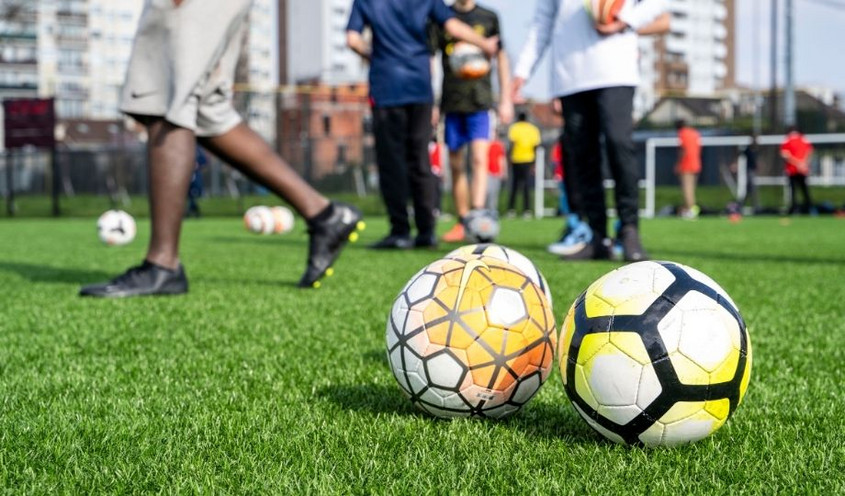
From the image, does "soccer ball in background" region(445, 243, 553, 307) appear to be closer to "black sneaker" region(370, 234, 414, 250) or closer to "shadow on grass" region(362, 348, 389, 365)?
"shadow on grass" region(362, 348, 389, 365)

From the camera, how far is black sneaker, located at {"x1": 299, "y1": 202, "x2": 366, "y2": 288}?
4648 millimetres

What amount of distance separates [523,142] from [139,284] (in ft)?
48.6

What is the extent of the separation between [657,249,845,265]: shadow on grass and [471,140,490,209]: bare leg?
161 cm

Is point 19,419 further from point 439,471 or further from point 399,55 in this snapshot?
point 399,55

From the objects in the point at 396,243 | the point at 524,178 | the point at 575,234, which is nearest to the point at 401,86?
the point at 396,243

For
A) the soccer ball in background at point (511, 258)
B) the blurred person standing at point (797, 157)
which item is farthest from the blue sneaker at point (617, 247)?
the blurred person standing at point (797, 157)

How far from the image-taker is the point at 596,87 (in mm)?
5832

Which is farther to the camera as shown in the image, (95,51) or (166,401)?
(95,51)

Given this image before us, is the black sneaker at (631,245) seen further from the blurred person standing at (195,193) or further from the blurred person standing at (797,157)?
the blurred person standing at (797,157)

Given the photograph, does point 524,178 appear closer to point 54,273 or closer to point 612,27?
point 612,27

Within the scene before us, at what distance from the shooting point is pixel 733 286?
203 inches

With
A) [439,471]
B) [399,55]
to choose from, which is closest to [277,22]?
[399,55]

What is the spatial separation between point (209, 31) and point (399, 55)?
3162 mm

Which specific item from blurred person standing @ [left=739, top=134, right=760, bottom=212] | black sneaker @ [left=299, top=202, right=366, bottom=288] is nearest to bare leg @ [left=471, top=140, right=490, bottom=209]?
black sneaker @ [left=299, top=202, right=366, bottom=288]
